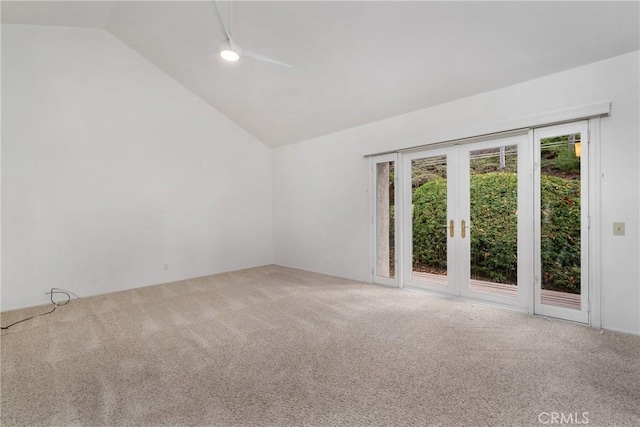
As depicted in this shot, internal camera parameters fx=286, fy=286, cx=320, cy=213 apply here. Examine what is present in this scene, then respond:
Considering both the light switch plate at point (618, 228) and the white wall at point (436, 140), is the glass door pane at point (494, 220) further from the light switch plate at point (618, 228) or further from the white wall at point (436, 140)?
the light switch plate at point (618, 228)

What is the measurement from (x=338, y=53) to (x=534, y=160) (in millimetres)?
2655

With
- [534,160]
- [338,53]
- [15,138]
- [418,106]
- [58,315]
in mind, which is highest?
[338,53]

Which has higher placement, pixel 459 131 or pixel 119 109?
pixel 119 109

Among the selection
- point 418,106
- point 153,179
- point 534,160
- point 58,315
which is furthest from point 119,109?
point 534,160

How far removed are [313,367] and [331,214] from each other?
341 centimetres

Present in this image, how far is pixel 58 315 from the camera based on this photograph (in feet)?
11.5

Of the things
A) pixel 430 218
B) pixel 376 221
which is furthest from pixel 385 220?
pixel 430 218

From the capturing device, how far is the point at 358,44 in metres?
3.31

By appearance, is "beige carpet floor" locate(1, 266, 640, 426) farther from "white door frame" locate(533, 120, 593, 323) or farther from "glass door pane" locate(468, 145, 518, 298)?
"glass door pane" locate(468, 145, 518, 298)

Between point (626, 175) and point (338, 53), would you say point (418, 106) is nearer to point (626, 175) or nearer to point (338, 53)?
point (338, 53)

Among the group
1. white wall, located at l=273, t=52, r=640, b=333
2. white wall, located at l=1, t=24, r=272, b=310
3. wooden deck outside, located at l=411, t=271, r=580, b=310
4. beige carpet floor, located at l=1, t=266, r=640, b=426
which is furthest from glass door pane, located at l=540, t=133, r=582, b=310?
white wall, located at l=1, t=24, r=272, b=310

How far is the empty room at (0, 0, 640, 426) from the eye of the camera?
2.04m

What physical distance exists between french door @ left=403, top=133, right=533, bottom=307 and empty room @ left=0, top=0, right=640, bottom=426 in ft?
0.09

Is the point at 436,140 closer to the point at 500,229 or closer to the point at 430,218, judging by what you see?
the point at 430,218
